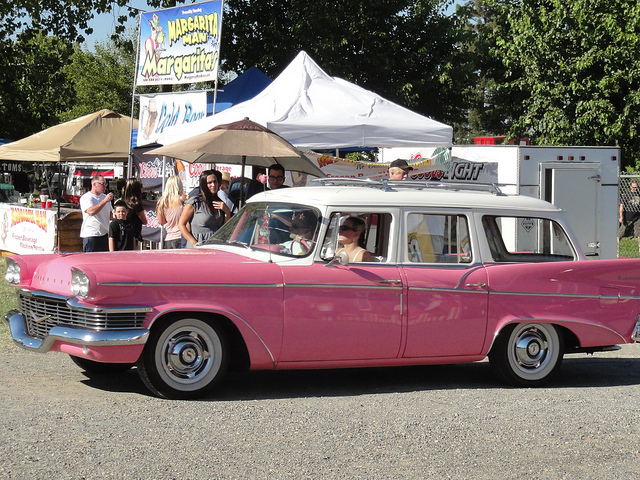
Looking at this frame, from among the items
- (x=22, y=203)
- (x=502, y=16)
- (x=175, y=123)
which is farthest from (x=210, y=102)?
(x=502, y=16)

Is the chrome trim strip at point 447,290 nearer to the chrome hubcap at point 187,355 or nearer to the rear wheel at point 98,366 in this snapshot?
the chrome hubcap at point 187,355

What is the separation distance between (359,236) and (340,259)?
18.2 inches

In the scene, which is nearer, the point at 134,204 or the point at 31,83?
the point at 134,204

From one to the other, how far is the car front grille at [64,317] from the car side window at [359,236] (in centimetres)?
152

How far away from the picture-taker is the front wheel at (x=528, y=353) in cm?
696

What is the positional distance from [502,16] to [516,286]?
2341cm

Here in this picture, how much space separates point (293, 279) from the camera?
626cm

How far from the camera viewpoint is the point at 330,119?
11.7m

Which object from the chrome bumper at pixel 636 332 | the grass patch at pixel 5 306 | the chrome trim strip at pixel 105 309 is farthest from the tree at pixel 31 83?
the chrome bumper at pixel 636 332

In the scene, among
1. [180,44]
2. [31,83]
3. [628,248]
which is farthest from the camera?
[31,83]

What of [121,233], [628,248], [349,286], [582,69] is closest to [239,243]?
[349,286]

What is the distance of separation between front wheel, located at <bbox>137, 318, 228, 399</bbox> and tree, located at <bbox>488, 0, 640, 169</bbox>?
1834 centimetres

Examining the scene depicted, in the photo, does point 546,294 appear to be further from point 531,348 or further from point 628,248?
point 628,248

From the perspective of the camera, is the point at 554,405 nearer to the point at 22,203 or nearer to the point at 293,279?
the point at 293,279
